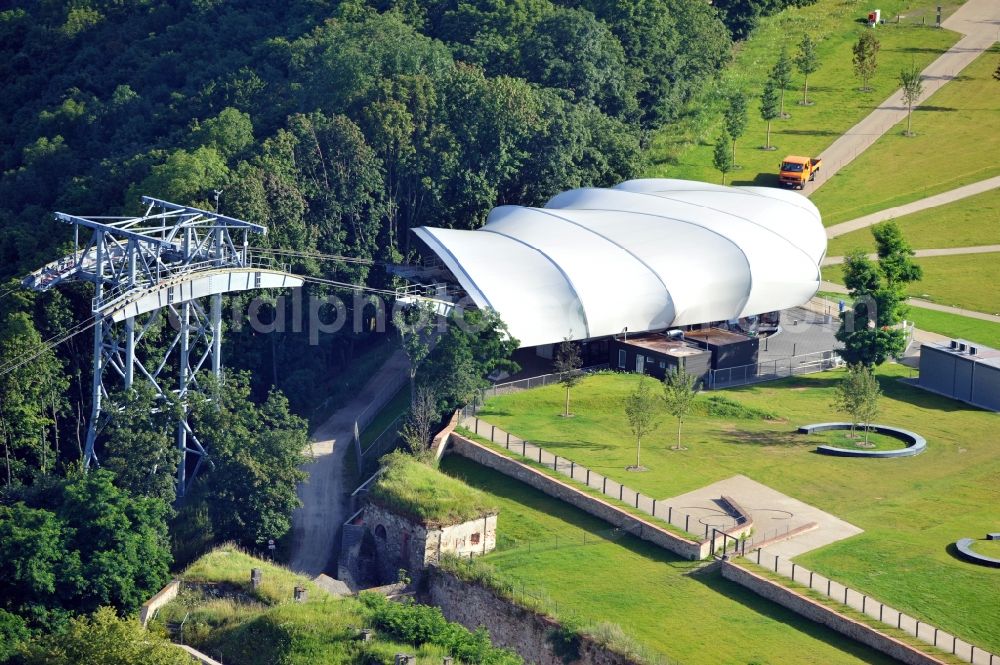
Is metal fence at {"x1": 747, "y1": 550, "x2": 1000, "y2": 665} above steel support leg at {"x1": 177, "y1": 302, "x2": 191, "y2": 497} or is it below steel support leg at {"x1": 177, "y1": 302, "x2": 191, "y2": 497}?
below

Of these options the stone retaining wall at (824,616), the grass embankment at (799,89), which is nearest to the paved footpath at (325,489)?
the stone retaining wall at (824,616)

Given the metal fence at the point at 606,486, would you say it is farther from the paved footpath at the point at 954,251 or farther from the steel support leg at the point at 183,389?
the paved footpath at the point at 954,251

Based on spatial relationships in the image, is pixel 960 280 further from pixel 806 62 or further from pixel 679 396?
pixel 679 396

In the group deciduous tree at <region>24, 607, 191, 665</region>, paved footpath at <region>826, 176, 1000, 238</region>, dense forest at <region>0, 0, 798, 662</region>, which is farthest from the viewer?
paved footpath at <region>826, 176, 1000, 238</region>

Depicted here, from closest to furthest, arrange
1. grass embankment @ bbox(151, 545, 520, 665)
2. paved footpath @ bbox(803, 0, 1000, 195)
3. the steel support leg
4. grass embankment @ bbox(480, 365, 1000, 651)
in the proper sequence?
grass embankment @ bbox(151, 545, 520, 665) < grass embankment @ bbox(480, 365, 1000, 651) < the steel support leg < paved footpath @ bbox(803, 0, 1000, 195)

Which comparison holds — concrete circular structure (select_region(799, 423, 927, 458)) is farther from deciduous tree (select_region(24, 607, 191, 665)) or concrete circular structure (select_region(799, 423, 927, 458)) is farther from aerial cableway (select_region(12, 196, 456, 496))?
deciduous tree (select_region(24, 607, 191, 665))

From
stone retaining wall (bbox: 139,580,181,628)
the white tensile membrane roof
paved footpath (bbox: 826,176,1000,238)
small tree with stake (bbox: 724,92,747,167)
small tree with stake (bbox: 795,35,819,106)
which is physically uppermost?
small tree with stake (bbox: 795,35,819,106)

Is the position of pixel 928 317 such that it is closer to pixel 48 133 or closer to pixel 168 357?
pixel 168 357

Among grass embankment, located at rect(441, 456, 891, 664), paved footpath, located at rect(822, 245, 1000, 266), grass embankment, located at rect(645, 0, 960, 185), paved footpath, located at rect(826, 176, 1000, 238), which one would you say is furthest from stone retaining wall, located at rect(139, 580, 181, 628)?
paved footpath, located at rect(826, 176, 1000, 238)

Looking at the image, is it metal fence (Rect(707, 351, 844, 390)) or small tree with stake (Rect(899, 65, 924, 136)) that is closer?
metal fence (Rect(707, 351, 844, 390))
